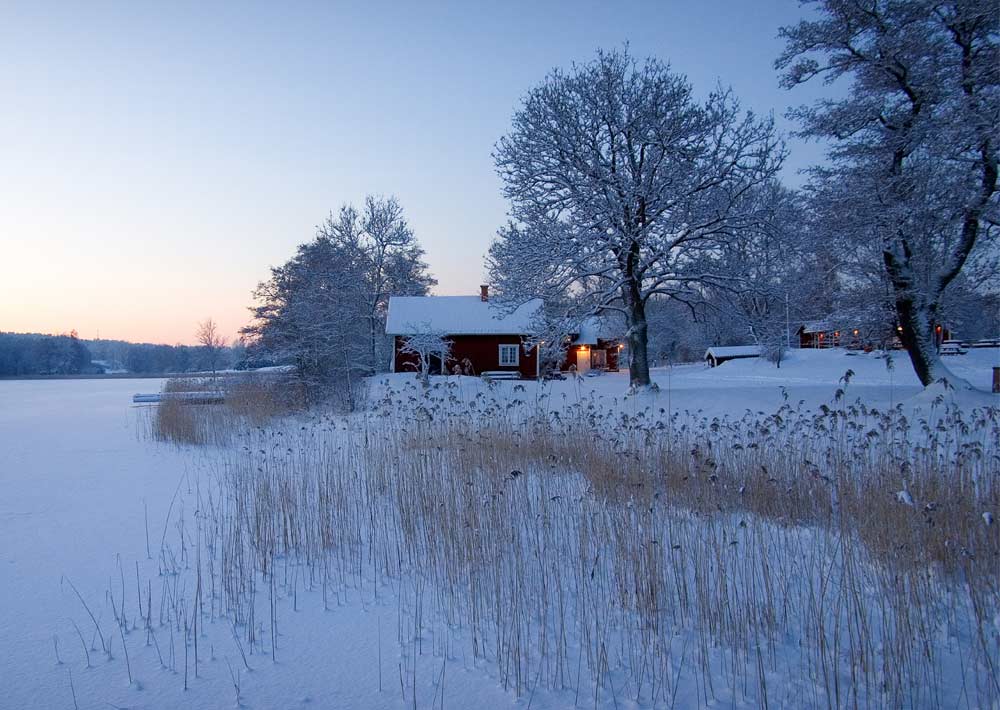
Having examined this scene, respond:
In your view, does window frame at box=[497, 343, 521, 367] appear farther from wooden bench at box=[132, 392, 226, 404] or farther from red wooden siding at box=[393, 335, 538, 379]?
wooden bench at box=[132, 392, 226, 404]

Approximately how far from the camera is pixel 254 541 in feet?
15.5

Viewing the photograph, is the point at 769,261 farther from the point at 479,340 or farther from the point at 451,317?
the point at 451,317

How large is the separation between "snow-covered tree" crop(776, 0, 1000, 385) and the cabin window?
1994 centimetres

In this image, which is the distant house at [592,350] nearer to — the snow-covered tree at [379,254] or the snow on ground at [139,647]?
the snow-covered tree at [379,254]

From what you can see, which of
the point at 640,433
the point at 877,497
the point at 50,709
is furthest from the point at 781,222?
the point at 50,709

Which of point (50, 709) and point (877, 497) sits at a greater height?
point (877, 497)

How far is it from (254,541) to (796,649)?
415cm

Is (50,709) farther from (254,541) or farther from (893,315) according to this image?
(893,315)

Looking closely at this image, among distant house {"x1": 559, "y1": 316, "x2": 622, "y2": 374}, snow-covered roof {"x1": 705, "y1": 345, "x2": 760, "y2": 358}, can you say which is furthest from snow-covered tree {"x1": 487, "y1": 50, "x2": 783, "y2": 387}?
snow-covered roof {"x1": 705, "y1": 345, "x2": 760, "y2": 358}

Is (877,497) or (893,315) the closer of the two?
(877,497)

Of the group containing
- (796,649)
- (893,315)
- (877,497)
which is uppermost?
(893,315)

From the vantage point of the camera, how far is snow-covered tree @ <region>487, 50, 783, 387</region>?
15.8 meters

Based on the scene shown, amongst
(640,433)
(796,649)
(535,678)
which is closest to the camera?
(535,678)

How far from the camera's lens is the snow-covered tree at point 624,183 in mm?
15805
